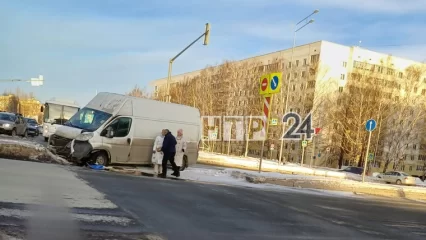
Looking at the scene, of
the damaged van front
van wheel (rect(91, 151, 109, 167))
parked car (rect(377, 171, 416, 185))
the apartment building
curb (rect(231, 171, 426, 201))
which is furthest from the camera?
the apartment building

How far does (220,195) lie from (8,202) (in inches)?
222

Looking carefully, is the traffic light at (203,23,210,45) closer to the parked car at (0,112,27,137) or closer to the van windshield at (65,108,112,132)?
the van windshield at (65,108,112,132)

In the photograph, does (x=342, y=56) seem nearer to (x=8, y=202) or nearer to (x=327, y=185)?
(x=327, y=185)

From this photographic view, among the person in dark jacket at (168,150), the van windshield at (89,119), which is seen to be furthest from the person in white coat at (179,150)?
the van windshield at (89,119)

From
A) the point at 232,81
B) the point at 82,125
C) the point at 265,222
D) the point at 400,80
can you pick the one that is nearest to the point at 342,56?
the point at 400,80

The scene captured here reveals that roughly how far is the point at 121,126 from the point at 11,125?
13902mm

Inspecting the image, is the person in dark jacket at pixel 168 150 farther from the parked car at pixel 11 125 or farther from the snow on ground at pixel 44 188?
the parked car at pixel 11 125

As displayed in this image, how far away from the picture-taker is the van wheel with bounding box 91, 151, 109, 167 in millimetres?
14974

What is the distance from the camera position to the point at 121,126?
1565cm

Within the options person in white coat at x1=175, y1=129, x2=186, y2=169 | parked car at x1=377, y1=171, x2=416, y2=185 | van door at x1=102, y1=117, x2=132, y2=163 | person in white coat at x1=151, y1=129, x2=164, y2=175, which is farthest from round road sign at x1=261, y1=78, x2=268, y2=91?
parked car at x1=377, y1=171, x2=416, y2=185

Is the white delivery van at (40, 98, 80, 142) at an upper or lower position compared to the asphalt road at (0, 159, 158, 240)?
upper

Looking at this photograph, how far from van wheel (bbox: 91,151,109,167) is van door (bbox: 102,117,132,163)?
229 millimetres

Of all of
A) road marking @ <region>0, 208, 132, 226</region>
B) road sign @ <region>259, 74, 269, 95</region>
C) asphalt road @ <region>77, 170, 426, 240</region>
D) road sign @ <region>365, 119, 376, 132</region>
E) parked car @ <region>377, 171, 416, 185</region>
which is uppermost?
road sign @ <region>259, 74, 269, 95</region>

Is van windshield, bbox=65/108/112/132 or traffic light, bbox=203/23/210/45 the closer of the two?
van windshield, bbox=65/108/112/132
